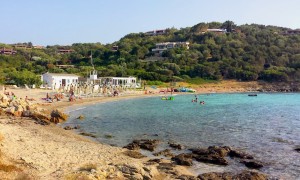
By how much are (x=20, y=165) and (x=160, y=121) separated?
66.4ft

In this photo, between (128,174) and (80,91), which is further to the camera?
(80,91)

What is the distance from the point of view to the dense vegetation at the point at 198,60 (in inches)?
3521

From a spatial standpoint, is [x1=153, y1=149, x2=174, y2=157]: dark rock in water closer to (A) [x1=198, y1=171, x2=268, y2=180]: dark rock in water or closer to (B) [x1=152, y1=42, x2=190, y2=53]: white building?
(A) [x1=198, y1=171, x2=268, y2=180]: dark rock in water

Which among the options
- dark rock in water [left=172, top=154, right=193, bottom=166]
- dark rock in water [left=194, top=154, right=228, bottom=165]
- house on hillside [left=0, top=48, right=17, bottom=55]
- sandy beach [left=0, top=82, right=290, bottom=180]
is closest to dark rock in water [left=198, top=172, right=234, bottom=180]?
sandy beach [left=0, top=82, right=290, bottom=180]

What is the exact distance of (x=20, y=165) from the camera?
486 inches

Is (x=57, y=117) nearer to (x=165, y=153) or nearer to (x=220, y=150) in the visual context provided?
(x=165, y=153)

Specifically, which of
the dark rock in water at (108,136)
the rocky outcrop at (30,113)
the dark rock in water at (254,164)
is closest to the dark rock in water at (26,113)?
the rocky outcrop at (30,113)

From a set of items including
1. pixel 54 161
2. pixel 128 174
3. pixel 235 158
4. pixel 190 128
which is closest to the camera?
pixel 128 174

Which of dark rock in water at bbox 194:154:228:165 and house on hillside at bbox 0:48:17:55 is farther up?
house on hillside at bbox 0:48:17:55

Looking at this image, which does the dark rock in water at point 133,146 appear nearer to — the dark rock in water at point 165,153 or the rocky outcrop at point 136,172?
the dark rock in water at point 165,153

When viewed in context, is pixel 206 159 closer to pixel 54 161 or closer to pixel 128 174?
pixel 128 174

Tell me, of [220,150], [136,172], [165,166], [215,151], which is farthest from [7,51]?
[136,172]

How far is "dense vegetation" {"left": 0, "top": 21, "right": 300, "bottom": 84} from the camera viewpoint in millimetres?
89438

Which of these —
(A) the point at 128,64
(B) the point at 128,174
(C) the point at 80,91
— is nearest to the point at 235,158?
(B) the point at 128,174
